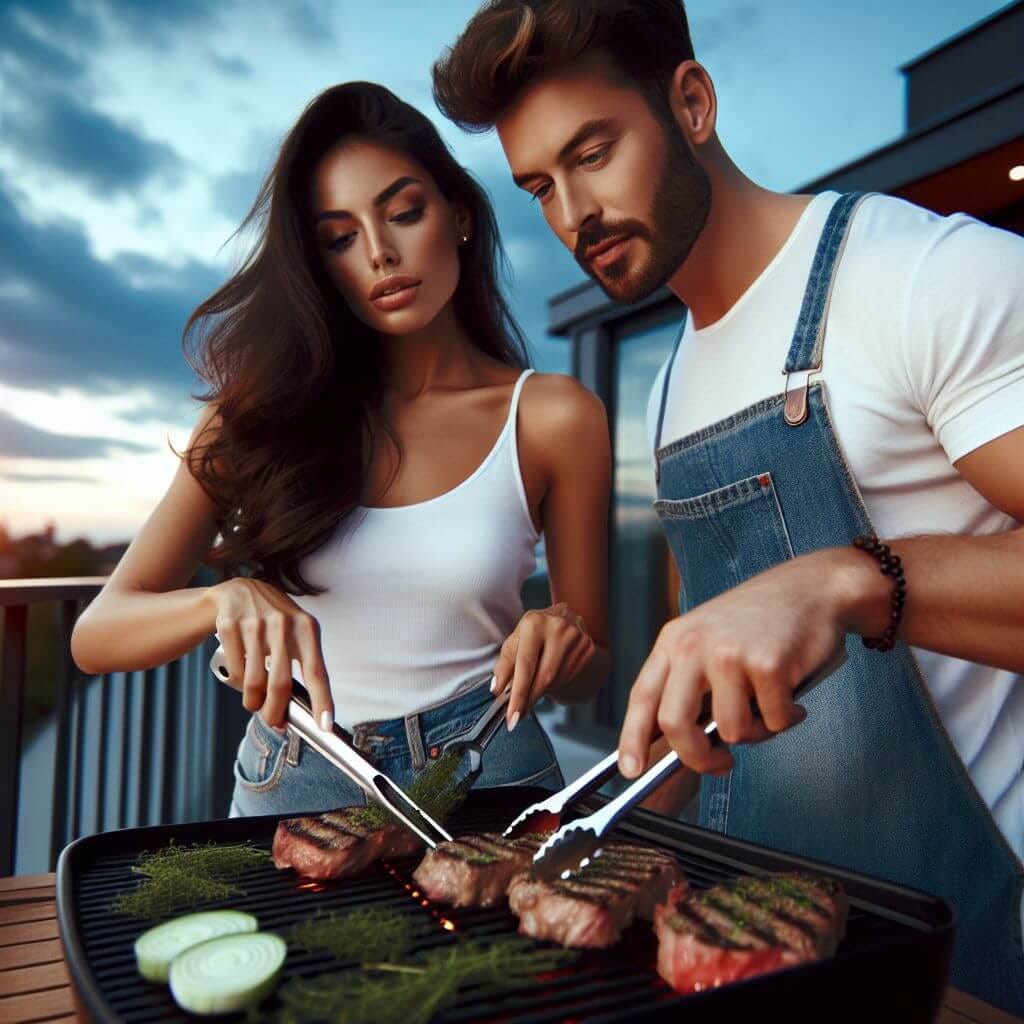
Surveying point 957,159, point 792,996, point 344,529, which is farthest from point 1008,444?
point 957,159

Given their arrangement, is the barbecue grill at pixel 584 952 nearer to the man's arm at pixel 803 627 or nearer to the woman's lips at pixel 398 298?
the man's arm at pixel 803 627

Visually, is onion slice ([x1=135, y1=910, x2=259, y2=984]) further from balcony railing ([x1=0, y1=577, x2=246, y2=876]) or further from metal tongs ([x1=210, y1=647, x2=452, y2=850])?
balcony railing ([x1=0, y1=577, x2=246, y2=876])

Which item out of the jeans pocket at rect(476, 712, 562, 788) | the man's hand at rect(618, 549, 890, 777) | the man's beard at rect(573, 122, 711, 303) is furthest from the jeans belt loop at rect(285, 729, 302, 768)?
the man's beard at rect(573, 122, 711, 303)

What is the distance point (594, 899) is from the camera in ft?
2.82

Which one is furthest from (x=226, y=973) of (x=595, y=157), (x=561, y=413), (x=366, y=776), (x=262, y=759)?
(x=561, y=413)

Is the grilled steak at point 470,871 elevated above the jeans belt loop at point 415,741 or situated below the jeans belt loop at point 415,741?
below

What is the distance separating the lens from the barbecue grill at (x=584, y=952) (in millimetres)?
634

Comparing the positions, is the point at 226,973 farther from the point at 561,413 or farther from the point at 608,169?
the point at 561,413

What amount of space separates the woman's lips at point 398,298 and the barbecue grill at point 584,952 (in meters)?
1.00

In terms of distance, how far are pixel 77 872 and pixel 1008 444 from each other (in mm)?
1241

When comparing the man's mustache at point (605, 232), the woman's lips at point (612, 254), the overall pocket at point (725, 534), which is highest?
the man's mustache at point (605, 232)

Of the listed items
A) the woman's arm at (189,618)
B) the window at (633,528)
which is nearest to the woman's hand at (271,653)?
the woman's arm at (189,618)

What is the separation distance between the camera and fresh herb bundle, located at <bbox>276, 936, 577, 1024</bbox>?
2.12 feet

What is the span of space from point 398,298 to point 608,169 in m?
0.52
